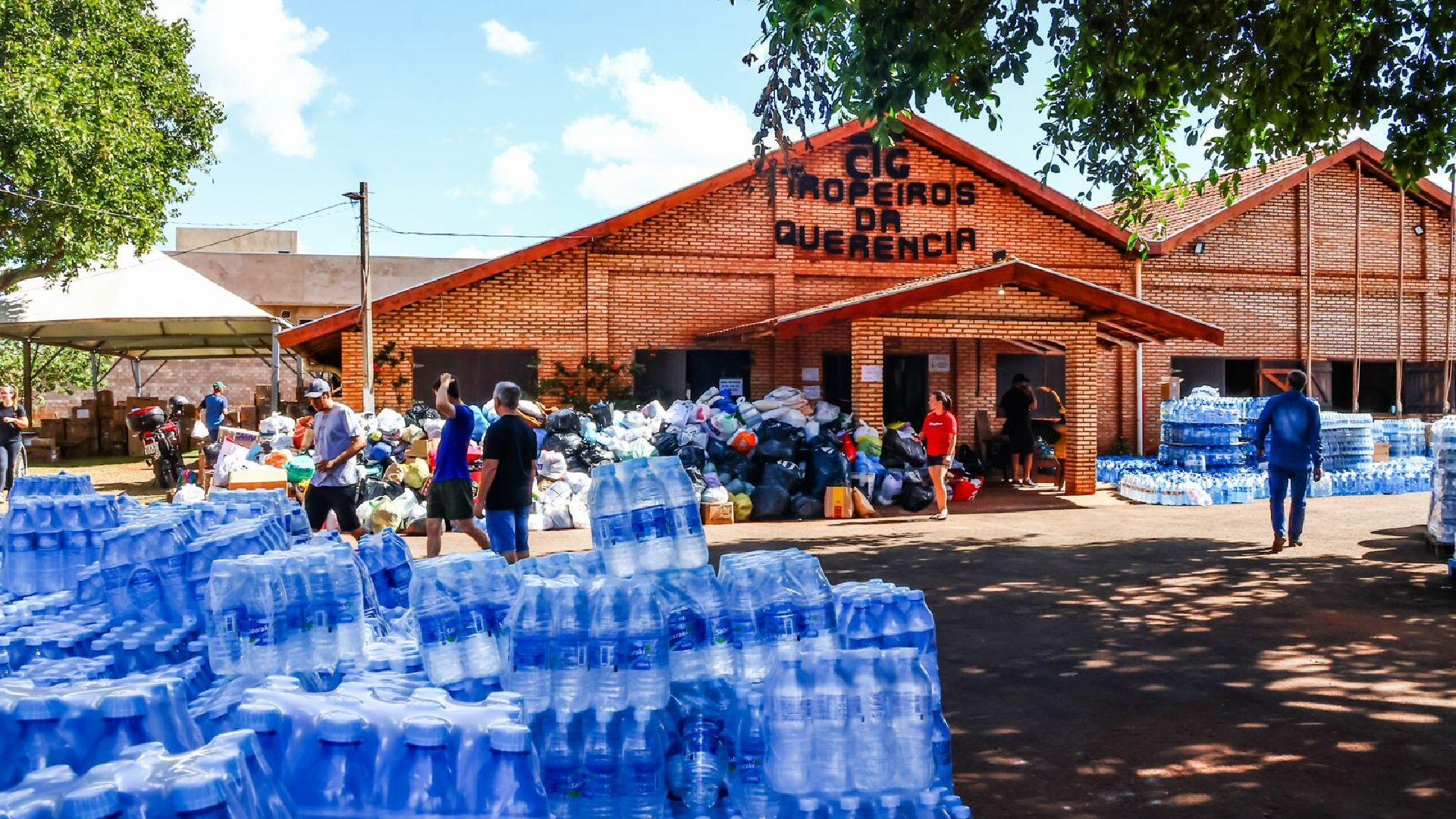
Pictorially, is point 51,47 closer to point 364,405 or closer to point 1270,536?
point 364,405

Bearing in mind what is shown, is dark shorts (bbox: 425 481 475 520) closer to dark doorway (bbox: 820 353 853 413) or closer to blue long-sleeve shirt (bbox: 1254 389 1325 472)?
blue long-sleeve shirt (bbox: 1254 389 1325 472)

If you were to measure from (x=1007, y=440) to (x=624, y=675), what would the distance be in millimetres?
16717

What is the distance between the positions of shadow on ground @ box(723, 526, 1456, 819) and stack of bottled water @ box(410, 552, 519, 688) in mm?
2308

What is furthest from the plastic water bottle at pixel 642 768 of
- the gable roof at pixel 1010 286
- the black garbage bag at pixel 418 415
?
the black garbage bag at pixel 418 415

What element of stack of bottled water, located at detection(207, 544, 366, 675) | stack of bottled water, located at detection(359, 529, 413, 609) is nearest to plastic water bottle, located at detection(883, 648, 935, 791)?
stack of bottled water, located at detection(207, 544, 366, 675)

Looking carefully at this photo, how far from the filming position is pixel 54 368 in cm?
3528

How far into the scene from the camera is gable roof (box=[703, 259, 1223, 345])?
1650cm

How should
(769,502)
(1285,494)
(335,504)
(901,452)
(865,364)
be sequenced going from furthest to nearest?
(865,364), (901,452), (769,502), (1285,494), (335,504)

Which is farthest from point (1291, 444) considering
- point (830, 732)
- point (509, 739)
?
point (509, 739)

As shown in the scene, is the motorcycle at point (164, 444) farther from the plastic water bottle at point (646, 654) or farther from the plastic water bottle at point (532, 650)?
the plastic water bottle at point (646, 654)

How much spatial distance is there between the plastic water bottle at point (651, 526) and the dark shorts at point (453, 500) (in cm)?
451

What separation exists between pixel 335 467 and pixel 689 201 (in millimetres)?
12519

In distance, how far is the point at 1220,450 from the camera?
18078mm

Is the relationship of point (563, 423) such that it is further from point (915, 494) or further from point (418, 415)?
point (915, 494)
